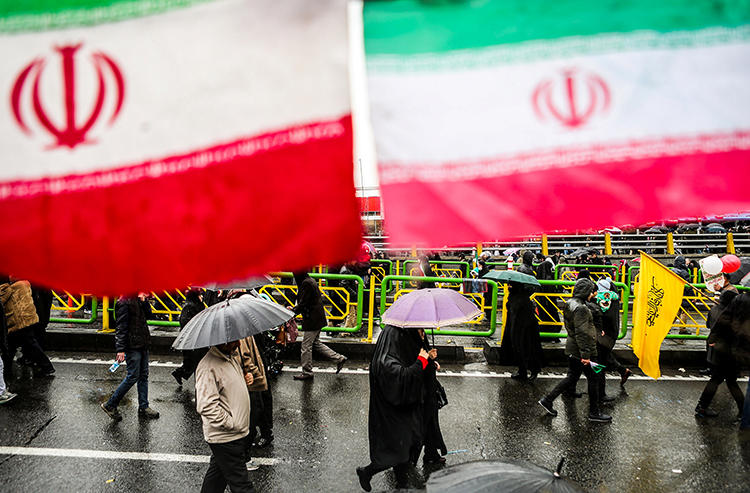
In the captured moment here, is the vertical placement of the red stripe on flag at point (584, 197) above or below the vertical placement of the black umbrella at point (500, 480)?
above

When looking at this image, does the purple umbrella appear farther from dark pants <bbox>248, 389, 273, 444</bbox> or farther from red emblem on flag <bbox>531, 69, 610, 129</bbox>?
red emblem on flag <bbox>531, 69, 610, 129</bbox>

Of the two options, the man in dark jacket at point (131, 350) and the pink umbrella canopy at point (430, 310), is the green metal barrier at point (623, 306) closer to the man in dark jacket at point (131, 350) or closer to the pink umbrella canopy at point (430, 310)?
the pink umbrella canopy at point (430, 310)

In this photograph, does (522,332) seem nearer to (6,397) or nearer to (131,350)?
(131,350)

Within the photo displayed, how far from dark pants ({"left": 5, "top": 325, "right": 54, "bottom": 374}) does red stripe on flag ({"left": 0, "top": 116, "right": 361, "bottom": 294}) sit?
731 cm

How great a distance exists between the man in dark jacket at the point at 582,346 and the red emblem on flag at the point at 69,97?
5.79m

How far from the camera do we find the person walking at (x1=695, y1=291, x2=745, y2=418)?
6.04 meters

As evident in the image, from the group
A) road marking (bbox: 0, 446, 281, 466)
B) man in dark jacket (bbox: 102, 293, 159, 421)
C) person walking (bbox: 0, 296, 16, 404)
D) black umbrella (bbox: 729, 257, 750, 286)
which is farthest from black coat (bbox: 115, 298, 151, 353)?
black umbrella (bbox: 729, 257, 750, 286)

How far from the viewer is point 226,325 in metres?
3.90

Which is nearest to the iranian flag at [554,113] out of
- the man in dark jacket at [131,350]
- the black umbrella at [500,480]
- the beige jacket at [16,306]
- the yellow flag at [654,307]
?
the black umbrella at [500,480]

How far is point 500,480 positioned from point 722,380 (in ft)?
18.1

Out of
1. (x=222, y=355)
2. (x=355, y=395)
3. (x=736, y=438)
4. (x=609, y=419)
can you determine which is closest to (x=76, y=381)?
(x=355, y=395)

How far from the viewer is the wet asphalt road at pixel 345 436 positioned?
15.4ft

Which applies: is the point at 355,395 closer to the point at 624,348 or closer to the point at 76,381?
the point at 76,381

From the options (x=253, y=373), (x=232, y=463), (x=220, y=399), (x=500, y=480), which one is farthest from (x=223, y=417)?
(x=500, y=480)
